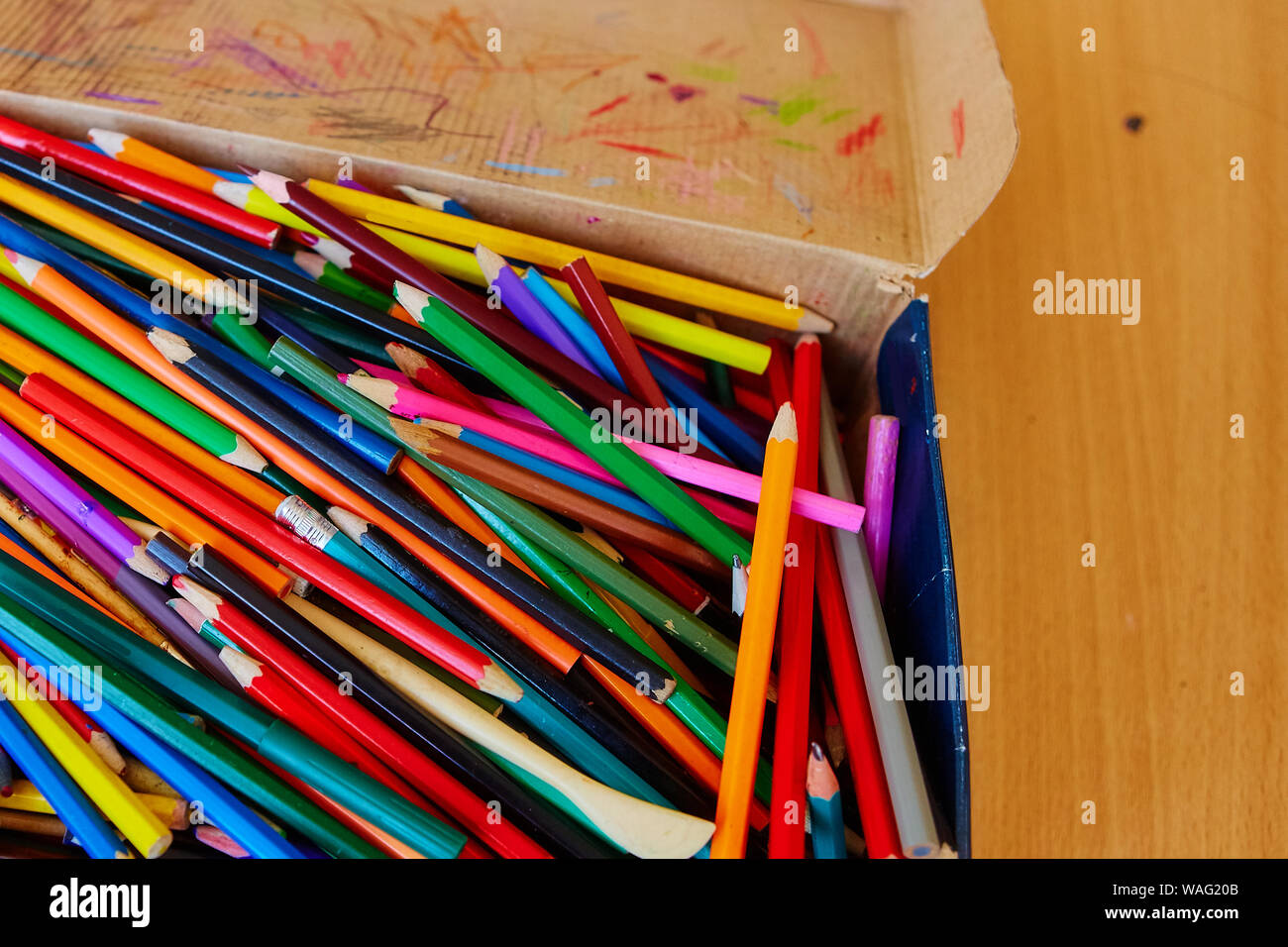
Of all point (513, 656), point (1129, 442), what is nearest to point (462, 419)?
point (513, 656)

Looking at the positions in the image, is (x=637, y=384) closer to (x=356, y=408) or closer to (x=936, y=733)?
(x=356, y=408)

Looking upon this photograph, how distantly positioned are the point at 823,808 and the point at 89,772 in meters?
0.38

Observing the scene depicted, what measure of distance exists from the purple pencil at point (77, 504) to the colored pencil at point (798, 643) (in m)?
0.36

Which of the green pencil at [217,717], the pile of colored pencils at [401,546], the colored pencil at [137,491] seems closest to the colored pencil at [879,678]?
the pile of colored pencils at [401,546]

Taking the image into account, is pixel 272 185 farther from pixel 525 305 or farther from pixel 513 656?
pixel 513 656

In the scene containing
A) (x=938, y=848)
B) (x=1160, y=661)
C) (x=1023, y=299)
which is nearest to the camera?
(x=938, y=848)

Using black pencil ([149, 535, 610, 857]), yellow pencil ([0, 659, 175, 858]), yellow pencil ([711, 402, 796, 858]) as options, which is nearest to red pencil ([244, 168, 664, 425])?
yellow pencil ([711, 402, 796, 858])

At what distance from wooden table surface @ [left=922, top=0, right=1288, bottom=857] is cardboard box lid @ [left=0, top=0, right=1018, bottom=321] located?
101 millimetres

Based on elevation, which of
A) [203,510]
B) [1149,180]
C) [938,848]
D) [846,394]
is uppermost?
[1149,180]

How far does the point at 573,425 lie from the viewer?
1.79 feet

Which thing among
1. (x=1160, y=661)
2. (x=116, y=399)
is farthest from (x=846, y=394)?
(x=116, y=399)

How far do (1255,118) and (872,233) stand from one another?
1.27 feet

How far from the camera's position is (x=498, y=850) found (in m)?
0.48

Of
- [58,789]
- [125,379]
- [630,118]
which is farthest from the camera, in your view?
[630,118]
